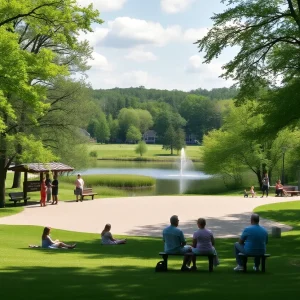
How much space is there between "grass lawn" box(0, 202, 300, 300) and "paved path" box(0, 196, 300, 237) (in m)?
4.75

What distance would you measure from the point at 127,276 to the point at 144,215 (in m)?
16.9

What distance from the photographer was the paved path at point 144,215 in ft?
77.3

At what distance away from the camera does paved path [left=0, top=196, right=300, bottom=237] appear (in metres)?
23.5

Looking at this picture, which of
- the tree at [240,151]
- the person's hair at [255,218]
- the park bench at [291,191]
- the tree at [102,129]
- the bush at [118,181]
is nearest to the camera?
the person's hair at [255,218]

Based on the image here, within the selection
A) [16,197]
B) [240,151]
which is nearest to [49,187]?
[16,197]

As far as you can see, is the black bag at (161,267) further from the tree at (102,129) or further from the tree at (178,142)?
the tree at (102,129)

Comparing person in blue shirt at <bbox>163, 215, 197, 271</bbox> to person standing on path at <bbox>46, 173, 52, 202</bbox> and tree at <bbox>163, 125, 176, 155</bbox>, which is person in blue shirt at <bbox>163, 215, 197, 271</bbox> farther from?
tree at <bbox>163, 125, 176, 155</bbox>

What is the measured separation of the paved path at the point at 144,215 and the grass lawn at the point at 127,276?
187 inches

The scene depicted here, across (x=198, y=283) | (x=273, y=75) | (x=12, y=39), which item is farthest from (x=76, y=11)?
(x=198, y=283)

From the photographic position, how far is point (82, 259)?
14328 mm

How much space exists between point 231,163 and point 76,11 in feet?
128

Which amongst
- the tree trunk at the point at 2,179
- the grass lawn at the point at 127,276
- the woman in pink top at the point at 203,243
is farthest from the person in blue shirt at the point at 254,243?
the tree trunk at the point at 2,179

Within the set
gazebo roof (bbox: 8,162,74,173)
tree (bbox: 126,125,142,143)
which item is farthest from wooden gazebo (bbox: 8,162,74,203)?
tree (bbox: 126,125,142,143)

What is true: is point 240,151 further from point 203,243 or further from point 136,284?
point 136,284
